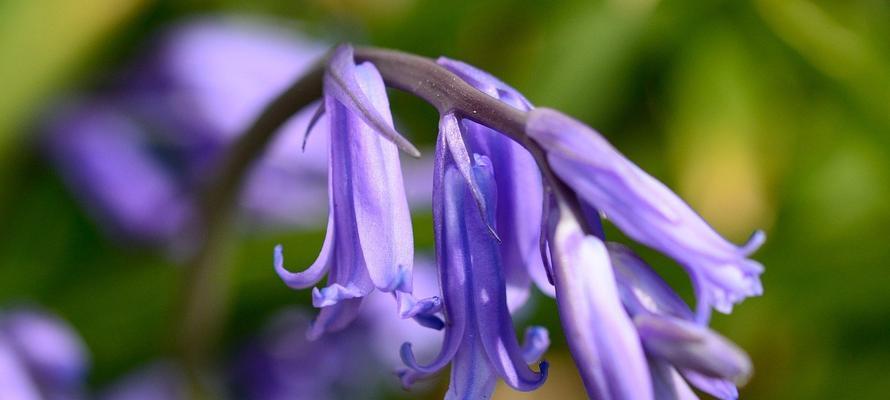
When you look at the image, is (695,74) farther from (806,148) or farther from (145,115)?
(145,115)

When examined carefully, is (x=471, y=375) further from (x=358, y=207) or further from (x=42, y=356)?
(x=42, y=356)

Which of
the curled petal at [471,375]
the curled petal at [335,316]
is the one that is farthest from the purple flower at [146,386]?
the curled petal at [471,375]

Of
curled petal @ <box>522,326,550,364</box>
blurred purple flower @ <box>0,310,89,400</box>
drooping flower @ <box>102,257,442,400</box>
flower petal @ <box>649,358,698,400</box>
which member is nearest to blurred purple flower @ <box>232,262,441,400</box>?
drooping flower @ <box>102,257,442,400</box>

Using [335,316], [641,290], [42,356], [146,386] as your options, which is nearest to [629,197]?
[641,290]

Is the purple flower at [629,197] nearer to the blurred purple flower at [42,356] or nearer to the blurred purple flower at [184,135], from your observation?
the blurred purple flower at [42,356]

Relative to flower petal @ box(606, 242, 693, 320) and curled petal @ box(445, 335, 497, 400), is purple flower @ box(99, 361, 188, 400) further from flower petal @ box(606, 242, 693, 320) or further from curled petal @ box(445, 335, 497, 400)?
flower petal @ box(606, 242, 693, 320)

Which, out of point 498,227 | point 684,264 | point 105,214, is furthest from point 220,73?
point 684,264

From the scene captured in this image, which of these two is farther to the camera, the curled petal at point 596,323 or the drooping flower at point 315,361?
the drooping flower at point 315,361

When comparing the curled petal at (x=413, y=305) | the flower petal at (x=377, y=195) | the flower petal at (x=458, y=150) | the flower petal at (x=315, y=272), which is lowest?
the flower petal at (x=315, y=272)
